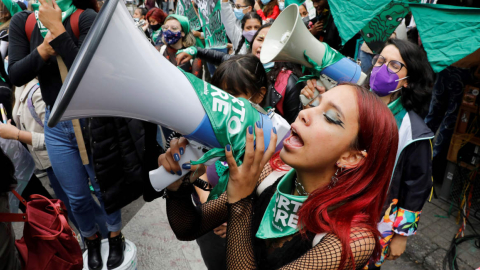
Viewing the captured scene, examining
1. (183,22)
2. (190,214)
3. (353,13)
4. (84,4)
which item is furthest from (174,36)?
(190,214)

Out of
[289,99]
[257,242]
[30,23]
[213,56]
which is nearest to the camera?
[257,242]

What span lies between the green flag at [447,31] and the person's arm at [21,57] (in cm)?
255

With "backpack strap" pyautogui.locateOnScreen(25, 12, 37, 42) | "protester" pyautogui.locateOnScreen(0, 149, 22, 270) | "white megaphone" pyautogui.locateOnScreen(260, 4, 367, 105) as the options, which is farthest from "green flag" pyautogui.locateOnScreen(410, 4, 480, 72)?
"backpack strap" pyautogui.locateOnScreen(25, 12, 37, 42)

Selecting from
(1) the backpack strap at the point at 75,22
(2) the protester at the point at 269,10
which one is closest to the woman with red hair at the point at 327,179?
(1) the backpack strap at the point at 75,22

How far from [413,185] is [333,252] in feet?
3.65

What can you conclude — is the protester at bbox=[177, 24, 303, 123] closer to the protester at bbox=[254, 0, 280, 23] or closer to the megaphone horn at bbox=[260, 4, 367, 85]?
the megaphone horn at bbox=[260, 4, 367, 85]

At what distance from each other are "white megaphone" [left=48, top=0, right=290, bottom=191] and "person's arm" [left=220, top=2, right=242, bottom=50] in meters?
3.65

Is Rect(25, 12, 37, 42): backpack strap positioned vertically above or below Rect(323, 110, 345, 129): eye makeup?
below

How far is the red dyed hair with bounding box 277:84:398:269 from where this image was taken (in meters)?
1.15

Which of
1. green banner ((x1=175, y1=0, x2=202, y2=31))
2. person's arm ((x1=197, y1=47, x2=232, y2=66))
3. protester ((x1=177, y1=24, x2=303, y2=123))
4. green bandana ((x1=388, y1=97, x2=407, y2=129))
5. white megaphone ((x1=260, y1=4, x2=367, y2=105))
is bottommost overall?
green banner ((x1=175, y1=0, x2=202, y2=31))

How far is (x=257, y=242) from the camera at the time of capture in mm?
1336

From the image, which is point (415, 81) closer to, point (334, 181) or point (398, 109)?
point (398, 109)

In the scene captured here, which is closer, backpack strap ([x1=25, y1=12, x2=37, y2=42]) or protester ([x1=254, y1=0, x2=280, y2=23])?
backpack strap ([x1=25, y1=12, x2=37, y2=42])

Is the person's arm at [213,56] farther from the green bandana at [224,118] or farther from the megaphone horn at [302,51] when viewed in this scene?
the green bandana at [224,118]
